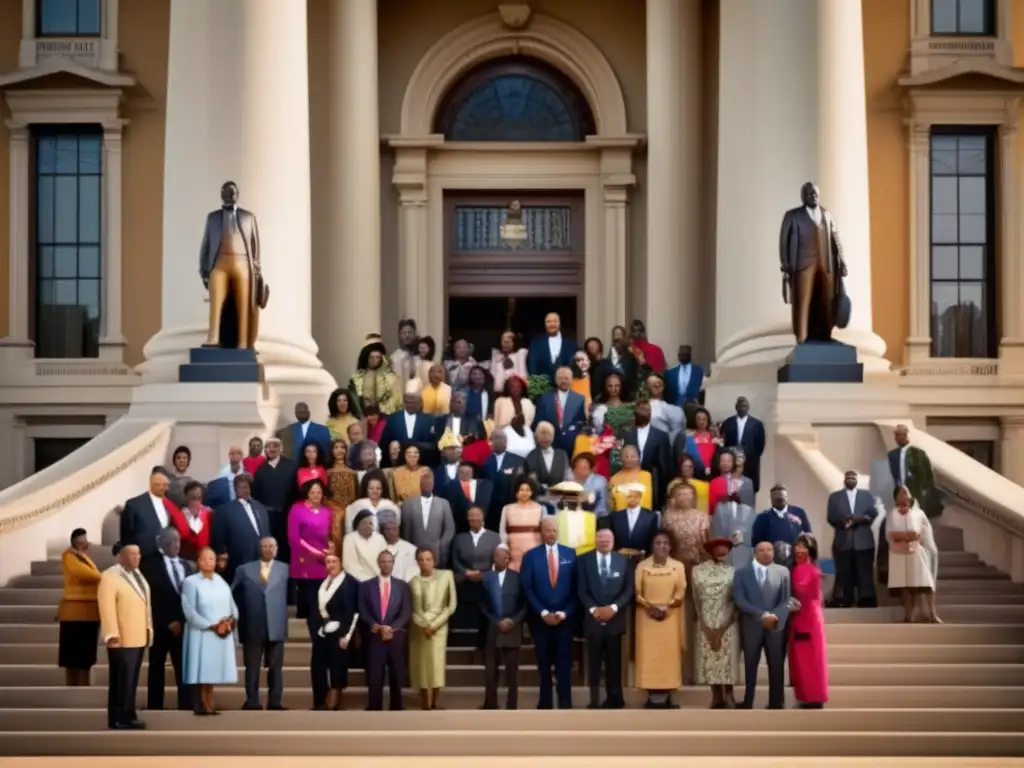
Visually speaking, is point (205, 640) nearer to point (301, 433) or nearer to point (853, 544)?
point (301, 433)

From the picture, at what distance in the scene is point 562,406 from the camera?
23.4 meters

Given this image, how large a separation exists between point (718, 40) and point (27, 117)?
10.7 meters

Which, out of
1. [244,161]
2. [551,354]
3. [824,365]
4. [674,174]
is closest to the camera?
[824,365]

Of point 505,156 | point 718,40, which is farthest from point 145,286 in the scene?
point 718,40

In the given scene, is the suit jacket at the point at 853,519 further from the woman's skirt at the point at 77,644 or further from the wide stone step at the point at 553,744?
the woman's skirt at the point at 77,644

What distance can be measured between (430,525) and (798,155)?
8.62 m

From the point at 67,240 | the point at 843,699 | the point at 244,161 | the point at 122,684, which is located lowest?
the point at 843,699

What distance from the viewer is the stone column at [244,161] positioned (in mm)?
25297

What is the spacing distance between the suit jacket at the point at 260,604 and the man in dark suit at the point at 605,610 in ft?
8.70

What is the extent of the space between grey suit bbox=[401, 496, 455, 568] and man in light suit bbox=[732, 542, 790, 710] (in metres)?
2.79

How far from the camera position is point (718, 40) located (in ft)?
104

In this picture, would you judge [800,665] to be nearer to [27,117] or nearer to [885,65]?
[885,65]

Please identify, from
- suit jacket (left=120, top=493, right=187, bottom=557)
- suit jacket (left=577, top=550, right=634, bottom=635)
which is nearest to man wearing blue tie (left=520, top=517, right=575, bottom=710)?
suit jacket (left=577, top=550, right=634, bottom=635)

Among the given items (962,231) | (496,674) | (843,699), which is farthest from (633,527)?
(962,231)
